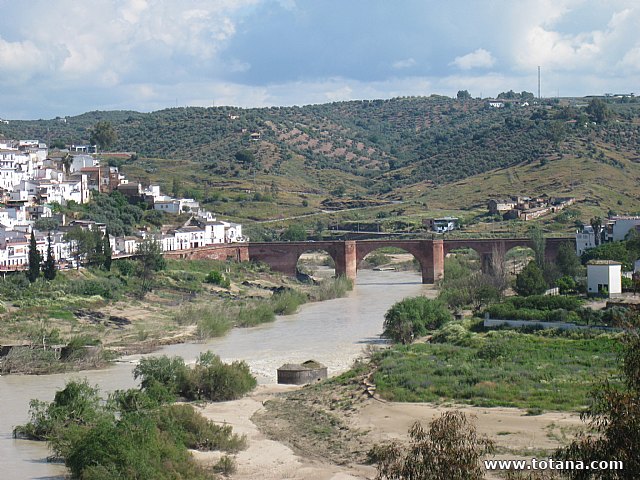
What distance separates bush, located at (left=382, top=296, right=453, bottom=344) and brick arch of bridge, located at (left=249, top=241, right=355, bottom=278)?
107 ft

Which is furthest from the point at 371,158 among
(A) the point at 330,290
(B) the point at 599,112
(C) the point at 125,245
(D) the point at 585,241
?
(C) the point at 125,245

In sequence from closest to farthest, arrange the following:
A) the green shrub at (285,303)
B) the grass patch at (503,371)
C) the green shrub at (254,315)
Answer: the grass patch at (503,371) → the green shrub at (254,315) → the green shrub at (285,303)

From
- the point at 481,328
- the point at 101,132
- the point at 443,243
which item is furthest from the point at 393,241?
the point at 101,132

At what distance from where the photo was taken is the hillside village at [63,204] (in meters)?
68.2

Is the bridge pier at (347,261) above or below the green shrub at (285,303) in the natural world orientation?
above

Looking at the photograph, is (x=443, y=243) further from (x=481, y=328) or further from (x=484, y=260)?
(x=481, y=328)

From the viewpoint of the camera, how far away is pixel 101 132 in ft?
407

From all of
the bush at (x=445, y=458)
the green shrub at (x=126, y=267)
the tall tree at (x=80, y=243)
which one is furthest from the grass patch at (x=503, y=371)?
the tall tree at (x=80, y=243)

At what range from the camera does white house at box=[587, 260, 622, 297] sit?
46.1m

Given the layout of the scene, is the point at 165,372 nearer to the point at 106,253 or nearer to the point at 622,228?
the point at 106,253

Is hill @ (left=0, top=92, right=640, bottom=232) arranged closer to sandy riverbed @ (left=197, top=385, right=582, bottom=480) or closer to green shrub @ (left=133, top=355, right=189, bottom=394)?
green shrub @ (left=133, top=355, right=189, bottom=394)

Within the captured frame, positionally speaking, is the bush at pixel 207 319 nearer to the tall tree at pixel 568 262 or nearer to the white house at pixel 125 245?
the white house at pixel 125 245

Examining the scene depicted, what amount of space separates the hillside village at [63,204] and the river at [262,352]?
1447 cm

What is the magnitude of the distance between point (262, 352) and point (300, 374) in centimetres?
928
